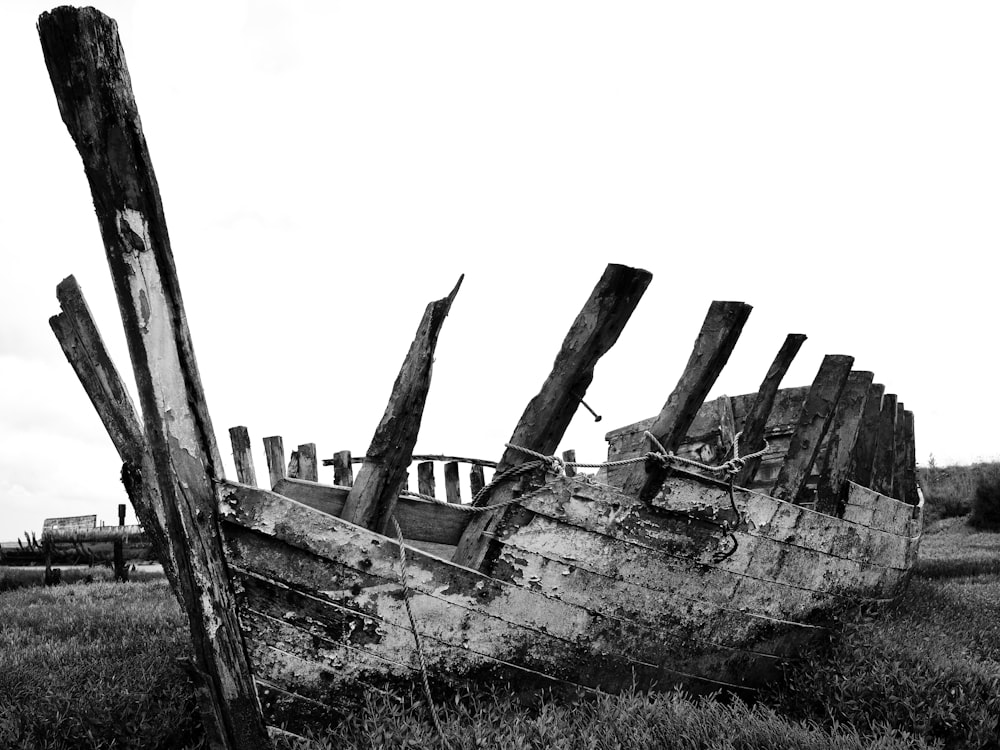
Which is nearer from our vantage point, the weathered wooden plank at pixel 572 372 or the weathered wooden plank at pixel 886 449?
the weathered wooden plank at pixel 572 372

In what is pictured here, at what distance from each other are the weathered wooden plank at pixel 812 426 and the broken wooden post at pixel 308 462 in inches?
255

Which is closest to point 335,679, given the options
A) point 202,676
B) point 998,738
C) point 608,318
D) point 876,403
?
point 202,676

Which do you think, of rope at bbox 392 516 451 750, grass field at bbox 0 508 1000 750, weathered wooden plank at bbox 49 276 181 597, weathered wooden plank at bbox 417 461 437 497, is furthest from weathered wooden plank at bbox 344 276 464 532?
weathered wooden plank at bbox 417 461 437 497

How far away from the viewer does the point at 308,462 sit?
1014 centimetres

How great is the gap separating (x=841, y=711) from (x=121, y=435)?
4.53m

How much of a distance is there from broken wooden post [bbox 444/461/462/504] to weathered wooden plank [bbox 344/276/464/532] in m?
8.79

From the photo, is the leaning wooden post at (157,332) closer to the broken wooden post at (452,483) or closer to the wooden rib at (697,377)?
the wooden rib at (697,377)

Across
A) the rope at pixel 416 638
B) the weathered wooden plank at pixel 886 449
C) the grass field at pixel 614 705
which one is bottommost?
the grass field at pixel 614 705

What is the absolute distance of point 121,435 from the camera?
14.2ft

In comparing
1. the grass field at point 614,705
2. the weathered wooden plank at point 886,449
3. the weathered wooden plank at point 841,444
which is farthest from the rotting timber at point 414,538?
the weathered wooden plank at point 886,449

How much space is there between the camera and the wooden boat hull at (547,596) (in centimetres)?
315

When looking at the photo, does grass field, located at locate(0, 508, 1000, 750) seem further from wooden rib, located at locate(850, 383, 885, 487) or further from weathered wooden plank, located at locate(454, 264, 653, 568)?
wooden rib, located at locate(850, 383, 885, 487)

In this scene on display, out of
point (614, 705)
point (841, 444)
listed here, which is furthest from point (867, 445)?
point (614, 705)

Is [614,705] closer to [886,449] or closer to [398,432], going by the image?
[398,432]
